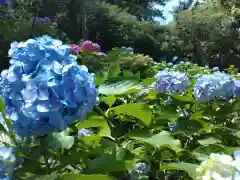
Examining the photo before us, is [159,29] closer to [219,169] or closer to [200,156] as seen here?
[200,156]

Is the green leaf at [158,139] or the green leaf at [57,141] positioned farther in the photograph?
the green leaf at [158,139]

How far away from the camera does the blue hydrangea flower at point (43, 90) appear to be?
33.6 inches

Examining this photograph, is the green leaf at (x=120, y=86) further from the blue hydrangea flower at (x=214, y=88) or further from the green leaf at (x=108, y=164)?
the blue hydrangea flower at (x=214, y=88)

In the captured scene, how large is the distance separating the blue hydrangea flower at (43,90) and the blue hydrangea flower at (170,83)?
29.7 inches

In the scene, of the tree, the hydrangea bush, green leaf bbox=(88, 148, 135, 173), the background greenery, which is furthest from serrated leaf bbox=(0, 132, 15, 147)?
the tree

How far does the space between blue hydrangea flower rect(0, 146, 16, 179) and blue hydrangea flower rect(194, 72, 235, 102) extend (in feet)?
2.48

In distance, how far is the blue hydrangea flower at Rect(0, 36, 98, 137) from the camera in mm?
853

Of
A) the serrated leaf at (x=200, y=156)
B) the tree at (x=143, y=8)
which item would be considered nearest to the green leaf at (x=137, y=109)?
the serrated leaf at (x=200, y=156)

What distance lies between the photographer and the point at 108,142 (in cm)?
102

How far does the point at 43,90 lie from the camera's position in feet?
2.80

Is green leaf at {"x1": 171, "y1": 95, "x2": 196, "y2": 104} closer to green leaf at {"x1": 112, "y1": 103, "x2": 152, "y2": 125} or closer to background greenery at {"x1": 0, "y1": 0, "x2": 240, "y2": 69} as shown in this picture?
green leaf at {"x1": 112, "y1": 103, "x2": 152, "y2": 125}

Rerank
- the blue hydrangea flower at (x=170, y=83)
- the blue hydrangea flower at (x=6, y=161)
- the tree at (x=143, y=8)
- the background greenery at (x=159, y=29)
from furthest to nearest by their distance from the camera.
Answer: the tree at (x=143, y=8), the background greenery at (x=159, y=29), the blue hydrangea flower at (x=170, y=83), the blue hydrangea flower at (x=6, y=161)

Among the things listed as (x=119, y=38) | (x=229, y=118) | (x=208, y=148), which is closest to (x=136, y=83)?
(x=208, y=148)

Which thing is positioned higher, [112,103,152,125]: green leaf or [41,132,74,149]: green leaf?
[112,103,152,125]: green leaf
